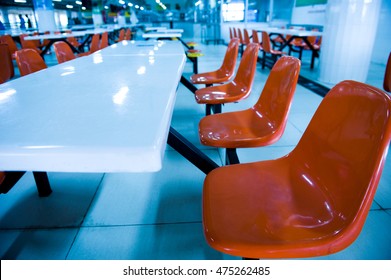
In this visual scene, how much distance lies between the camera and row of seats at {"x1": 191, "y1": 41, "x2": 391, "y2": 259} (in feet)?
2.29

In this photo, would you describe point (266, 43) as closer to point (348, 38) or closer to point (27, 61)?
point (348, 38)

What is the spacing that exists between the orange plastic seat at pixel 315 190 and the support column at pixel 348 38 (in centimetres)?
405

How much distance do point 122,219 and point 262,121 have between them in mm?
960

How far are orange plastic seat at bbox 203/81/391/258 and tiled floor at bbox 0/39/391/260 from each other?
1.64 feet

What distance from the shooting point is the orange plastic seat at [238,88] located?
1.93m

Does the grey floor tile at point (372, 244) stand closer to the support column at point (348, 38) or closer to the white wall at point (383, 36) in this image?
the support column at point (348, 38)

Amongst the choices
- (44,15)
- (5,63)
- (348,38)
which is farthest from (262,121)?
(44,15)

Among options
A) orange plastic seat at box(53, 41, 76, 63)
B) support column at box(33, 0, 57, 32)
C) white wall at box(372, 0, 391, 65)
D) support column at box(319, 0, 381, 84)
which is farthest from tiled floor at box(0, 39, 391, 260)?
support column at box(33, 0, 57, 32)

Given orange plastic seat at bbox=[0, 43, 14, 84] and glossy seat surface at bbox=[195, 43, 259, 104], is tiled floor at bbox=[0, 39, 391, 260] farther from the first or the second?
orange plastic seat at bbox=[0, 43, 14, 84]

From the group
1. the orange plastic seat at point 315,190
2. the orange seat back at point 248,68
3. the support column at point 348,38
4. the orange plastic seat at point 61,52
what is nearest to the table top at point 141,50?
the orange plastic seat at point 61,52

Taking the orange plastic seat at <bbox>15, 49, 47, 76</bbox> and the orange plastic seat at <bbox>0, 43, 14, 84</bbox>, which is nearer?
the orange plastic seat at <bbox>15, 49, 47, 76</bbox>

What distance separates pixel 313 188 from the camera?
3.10ft

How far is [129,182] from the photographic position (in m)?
1.92
